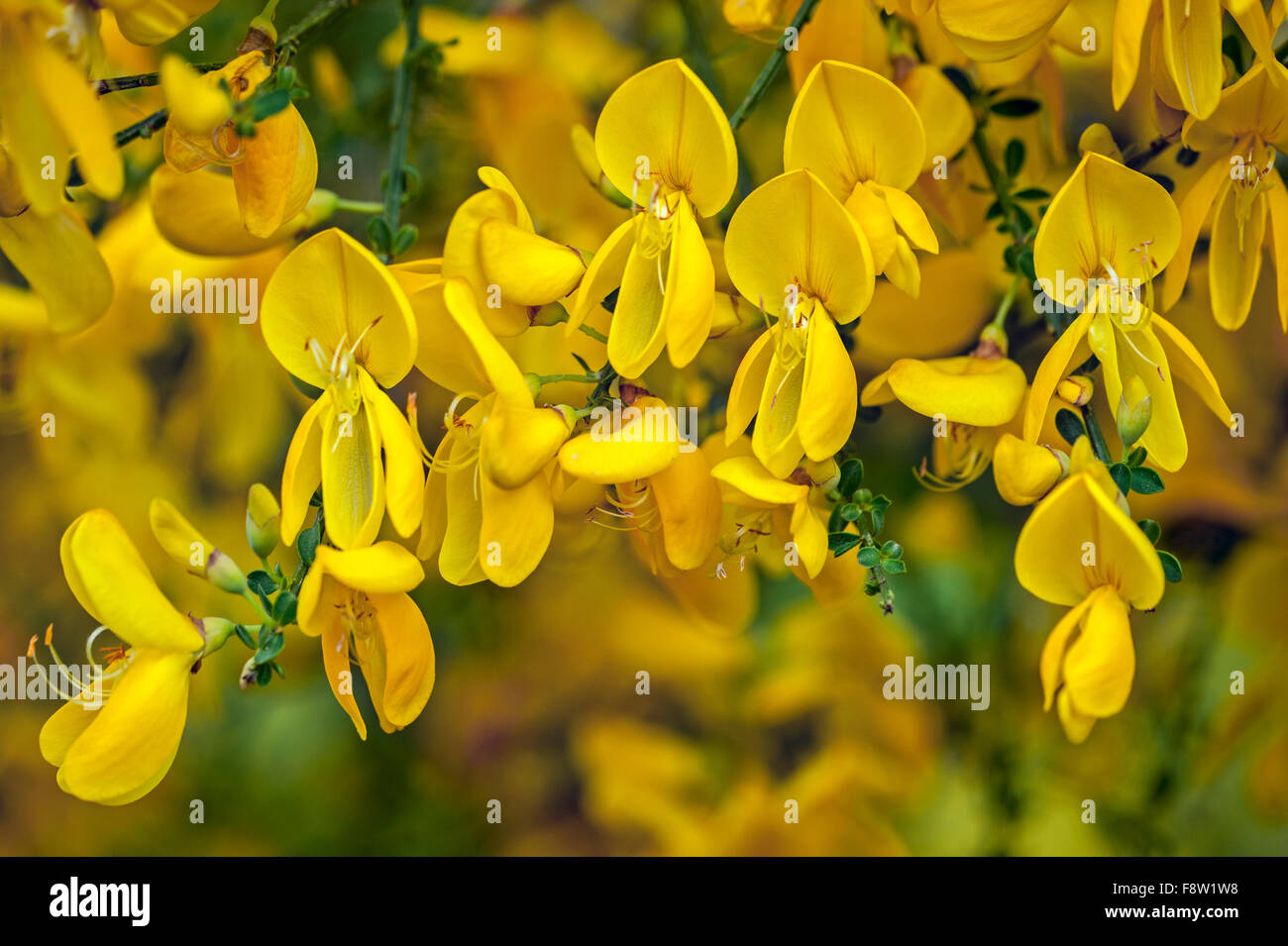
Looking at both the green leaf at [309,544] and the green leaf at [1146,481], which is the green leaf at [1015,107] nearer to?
the green leaf at [1146,481]

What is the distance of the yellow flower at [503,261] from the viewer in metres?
0.31

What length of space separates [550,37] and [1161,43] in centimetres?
35

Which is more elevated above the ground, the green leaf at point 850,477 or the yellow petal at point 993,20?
the yellow petal at point 993,20

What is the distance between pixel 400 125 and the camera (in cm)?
40

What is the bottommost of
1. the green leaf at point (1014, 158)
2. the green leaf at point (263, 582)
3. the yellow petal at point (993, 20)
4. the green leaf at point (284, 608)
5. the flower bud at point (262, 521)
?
the green leaf at point (284, 608)

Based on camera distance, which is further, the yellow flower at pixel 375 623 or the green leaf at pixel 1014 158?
the green leaf at pixel 1014 158

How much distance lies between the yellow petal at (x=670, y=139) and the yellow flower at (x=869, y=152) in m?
0.02

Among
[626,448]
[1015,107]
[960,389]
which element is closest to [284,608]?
[626,448]

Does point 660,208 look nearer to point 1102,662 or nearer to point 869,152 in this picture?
point 869,152

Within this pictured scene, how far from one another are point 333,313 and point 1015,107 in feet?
0.89

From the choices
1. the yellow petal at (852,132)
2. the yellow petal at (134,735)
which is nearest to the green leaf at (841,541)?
the yellow petal at (852,132)

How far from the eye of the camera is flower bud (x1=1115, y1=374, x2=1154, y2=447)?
11.8 inches

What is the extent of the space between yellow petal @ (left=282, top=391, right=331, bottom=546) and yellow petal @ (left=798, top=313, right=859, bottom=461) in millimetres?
151


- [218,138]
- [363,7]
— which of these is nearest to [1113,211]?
[218,138]
